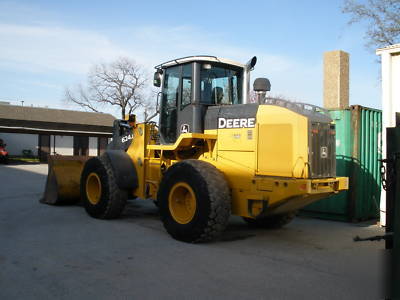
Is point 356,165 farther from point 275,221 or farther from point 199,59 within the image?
point 199,59

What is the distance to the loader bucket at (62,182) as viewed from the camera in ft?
33.6

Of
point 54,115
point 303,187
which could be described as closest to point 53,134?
point 54,115

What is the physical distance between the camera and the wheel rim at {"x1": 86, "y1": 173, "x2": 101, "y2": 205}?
8936mm

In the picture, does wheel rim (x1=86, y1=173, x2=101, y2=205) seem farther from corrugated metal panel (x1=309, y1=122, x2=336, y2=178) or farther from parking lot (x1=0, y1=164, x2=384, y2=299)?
corrugated metal panel (x1=309, y1=122, x2=336, y2=178)

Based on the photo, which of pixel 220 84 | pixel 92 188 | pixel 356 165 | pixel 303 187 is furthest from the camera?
pixel 92 188

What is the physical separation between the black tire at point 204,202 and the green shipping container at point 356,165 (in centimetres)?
374

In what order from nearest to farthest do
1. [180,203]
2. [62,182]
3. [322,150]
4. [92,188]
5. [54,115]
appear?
[322,150] → [180,203] → [92,188] → [62,182] → [54,115]

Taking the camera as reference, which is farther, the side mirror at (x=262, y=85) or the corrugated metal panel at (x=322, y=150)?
the side mirror at (x=262, y=85)

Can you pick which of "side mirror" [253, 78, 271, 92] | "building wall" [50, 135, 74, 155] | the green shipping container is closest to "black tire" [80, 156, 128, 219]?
"side mirror" [253, 78, 271, 92]

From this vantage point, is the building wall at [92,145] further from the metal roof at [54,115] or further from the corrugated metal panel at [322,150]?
the corrugated metal panel at [322,150]

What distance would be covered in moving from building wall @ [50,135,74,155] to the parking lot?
28.2 m

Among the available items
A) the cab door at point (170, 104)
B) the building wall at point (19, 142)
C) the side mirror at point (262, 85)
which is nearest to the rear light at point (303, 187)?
the side mirror at point (262, 85)

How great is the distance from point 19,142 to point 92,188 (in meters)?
30.2

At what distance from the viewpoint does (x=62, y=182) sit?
33.6ft
